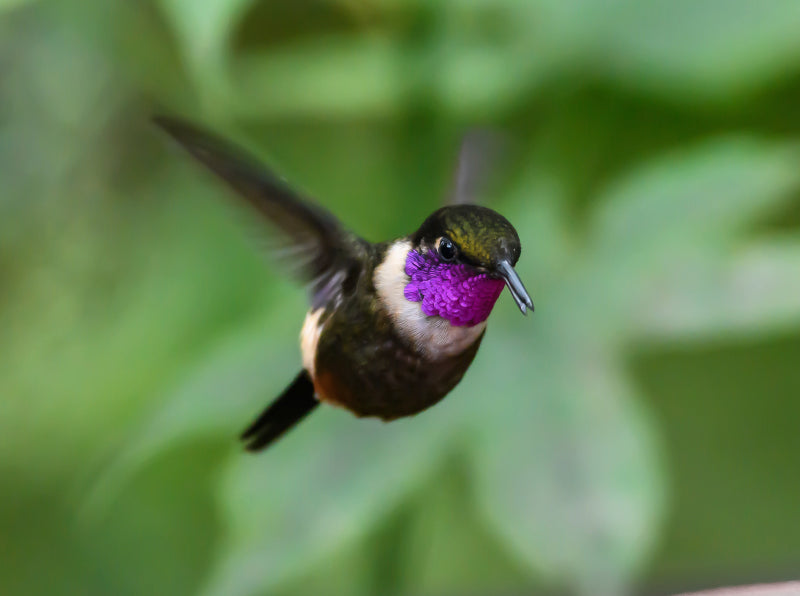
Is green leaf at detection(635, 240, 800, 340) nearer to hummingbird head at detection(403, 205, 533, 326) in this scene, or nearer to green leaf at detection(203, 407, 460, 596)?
green leaf at detection(203, 407, 460, 596)

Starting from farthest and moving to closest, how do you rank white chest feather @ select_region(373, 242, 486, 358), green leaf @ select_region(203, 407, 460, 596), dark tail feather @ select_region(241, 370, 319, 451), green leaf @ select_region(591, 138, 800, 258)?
green leaf @ select_region(591, 138, 800, 258) → green leaf @ select_region(203, 407, 460, 596) → dark tail feather @ select_region(241, 370, 319, 451) → white chest feather @ select_region(373, 242, 486, 358)

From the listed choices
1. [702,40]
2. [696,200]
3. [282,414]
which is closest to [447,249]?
[282,414]

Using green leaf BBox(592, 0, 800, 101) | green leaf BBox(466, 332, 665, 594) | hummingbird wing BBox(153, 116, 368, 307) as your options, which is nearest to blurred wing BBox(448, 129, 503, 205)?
hummingbird wing BBox(153, 116, 368, 307)

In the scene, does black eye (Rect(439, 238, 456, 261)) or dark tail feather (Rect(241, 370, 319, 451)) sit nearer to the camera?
black eye (Rect(439, 238, 456, 261))

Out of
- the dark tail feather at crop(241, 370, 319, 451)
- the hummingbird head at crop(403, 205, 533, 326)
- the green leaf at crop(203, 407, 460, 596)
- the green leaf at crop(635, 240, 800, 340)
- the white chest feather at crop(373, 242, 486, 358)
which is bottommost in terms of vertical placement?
the green leaf at crop(635, 240, 800, 340)

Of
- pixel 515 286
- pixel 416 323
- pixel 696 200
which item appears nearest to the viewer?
pixel 515 286

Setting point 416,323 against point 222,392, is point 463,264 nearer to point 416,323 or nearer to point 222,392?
point 416,323

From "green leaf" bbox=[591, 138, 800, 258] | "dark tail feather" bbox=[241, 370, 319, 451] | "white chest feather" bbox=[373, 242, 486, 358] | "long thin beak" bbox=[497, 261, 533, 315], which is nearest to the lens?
"long thin beak" bbox=[497, 261, 533, 315]

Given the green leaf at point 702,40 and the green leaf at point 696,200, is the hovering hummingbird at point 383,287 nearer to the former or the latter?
the green leaf at point 696,200
